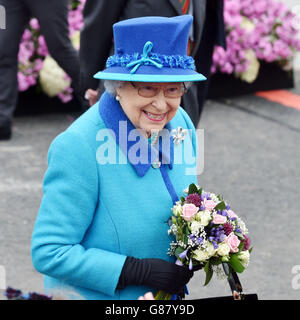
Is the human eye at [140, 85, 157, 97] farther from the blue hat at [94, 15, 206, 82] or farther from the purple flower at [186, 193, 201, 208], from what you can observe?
the purple flower at [186, 193, 201, 208]

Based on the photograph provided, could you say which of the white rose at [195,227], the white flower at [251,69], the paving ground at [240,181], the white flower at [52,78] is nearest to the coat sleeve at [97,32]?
the paving ground at [240,181]

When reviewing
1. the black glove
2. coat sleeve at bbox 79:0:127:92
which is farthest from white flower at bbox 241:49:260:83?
the black glove

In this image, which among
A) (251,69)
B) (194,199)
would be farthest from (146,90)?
(251,69)

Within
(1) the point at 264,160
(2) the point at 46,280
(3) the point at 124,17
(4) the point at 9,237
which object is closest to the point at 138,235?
(2) the point at 46,280

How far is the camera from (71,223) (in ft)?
8.35

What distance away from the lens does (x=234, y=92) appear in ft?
28.8

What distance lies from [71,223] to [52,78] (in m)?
5.15

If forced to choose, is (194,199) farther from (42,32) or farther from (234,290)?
(42,32)

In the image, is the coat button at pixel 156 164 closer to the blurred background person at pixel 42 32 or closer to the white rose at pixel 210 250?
the white rose at pixel 210 250

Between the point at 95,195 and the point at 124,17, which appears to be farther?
the point at 124,17

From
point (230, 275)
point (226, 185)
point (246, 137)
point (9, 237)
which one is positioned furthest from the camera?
point (246, 137)

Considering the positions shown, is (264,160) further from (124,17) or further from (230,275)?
(230,275)

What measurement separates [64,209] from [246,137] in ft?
16.3

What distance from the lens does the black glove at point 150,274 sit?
2.57 m
